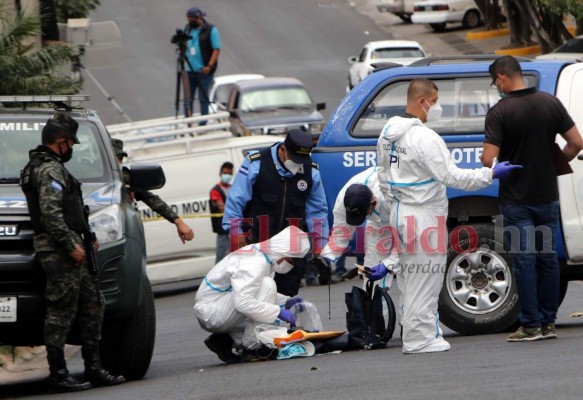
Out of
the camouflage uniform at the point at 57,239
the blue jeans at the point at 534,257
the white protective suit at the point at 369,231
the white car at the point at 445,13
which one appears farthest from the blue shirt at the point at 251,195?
the white car at the point at 445,13

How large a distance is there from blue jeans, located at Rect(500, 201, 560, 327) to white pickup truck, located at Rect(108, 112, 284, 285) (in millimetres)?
7655

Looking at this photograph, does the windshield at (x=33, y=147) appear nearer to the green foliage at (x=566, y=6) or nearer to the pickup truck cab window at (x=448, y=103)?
the pickup truck cab window at (x=448, y=103)

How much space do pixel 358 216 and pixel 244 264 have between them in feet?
2.84

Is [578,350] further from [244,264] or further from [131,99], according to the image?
[131,99]

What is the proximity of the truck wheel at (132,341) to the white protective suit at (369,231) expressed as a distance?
1.34 meters

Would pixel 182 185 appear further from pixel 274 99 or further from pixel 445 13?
pixel 445 13

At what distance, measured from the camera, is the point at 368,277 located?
9.46m

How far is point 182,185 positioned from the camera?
16.6 meters

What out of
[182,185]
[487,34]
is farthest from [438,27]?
[182,185]

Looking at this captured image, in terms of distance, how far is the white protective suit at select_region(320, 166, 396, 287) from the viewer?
31.0 ft

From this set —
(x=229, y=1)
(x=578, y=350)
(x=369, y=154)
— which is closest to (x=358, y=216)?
(x=369, y=154)

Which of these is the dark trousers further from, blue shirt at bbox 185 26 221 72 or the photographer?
blue shirt at bbox 185 26 221 72

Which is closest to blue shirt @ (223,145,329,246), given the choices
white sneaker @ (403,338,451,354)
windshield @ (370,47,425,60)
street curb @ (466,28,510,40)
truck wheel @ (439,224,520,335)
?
truck wheel @ (439,224,520,335)

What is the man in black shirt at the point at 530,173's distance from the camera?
9.14 metres
